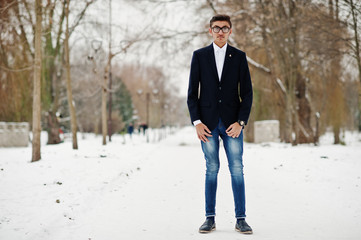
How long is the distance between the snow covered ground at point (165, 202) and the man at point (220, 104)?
1.43 feet

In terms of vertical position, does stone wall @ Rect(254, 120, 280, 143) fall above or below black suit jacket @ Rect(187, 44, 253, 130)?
below

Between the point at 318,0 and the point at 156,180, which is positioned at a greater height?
the point at 318,0

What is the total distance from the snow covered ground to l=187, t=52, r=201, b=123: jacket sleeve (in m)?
1.25

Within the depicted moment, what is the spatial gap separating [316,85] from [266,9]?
6.34 meters

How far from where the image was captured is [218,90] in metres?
3.66

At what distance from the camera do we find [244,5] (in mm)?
15852

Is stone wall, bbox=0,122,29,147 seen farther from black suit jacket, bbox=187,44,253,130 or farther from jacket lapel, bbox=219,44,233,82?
jacket lapel, bbox=219,44,233,82

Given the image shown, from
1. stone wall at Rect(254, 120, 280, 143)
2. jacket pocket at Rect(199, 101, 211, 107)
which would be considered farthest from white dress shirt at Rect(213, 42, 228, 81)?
stone wall at Rect(254, 120, 280, 143)

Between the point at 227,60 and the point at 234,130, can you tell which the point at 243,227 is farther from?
the point at 227,60

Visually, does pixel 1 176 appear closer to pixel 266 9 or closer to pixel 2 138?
pixel 2 138

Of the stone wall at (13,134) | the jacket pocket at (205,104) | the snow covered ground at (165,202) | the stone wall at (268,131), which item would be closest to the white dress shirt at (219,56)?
the jacket pocket at (205,104)

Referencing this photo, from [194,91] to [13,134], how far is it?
15.2 metres

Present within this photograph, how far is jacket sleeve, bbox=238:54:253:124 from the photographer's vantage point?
3.61 meters

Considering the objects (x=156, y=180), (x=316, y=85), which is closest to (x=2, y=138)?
(x=156, y=180)
